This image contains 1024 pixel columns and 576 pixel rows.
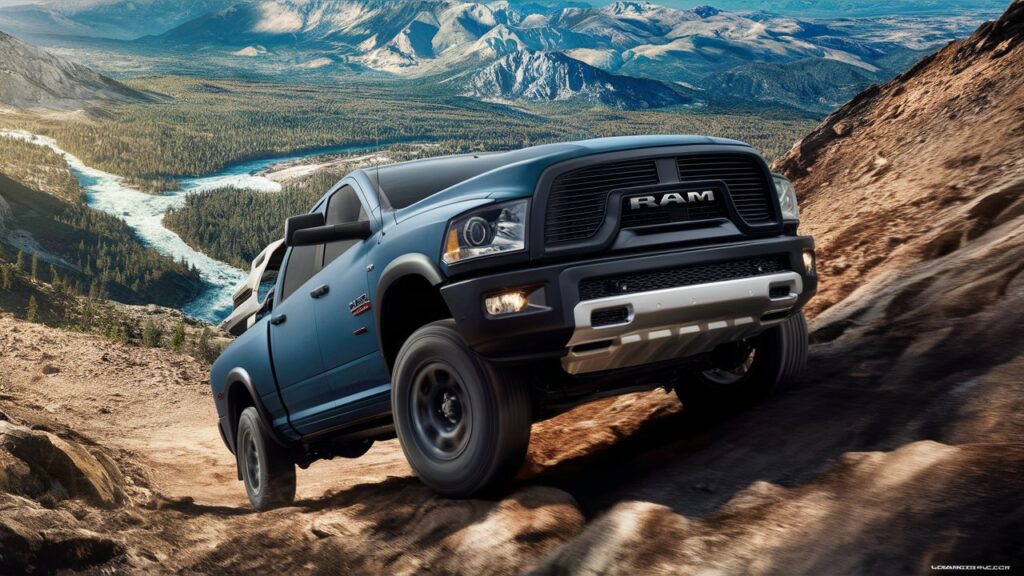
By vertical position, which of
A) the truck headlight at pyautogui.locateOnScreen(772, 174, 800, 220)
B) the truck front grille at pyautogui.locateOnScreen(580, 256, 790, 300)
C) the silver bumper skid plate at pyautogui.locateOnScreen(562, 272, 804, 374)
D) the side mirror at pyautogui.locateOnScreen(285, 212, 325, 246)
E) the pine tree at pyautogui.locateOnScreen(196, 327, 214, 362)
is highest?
the side mirror at pyautogui.locateOnScreen(285, 212, 325, 246)

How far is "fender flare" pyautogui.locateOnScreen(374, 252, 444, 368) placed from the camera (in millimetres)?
4246

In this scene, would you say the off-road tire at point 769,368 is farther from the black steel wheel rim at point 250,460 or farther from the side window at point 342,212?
the black steel wheel rim at point 250,460

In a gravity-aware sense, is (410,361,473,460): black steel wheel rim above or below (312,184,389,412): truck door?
below

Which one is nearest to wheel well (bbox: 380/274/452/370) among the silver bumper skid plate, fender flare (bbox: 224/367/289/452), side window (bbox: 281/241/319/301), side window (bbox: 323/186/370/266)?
side window (bbox: 323/186/370/266)

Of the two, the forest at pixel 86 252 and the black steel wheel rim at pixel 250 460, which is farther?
the forest at pixel 86 252

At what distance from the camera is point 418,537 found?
4.41m

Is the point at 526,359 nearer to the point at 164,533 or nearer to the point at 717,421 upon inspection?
the point at 717,421

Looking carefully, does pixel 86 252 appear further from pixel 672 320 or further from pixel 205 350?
pixel 672 320

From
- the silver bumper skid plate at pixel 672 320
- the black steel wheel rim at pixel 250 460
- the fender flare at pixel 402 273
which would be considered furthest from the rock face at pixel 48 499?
the silver bumper skid plate at pixel 672 320

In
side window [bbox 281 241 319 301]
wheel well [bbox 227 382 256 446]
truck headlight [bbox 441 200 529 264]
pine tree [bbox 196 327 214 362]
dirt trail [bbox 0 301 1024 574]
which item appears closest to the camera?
dirt trail [bbox 0 301 1024 574]

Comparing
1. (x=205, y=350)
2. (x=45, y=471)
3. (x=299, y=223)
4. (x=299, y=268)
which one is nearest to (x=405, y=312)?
(x=299, y=223)

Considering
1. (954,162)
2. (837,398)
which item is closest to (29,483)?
(837,398)

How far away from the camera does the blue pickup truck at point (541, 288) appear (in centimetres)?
400

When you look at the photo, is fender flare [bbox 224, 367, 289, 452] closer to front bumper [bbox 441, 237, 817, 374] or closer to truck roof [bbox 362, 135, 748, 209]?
truck roof [bbox 362, 135, 748, 209]
